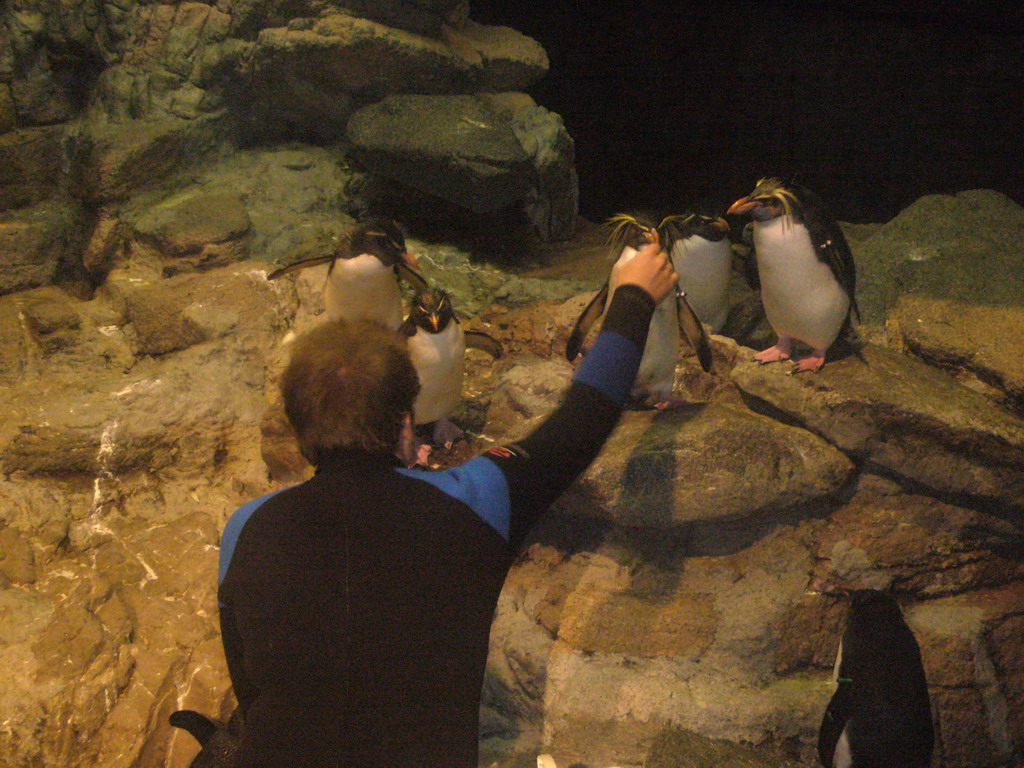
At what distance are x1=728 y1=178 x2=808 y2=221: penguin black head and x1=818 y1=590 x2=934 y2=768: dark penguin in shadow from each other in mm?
1593

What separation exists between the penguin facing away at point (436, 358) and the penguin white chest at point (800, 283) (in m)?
1.41

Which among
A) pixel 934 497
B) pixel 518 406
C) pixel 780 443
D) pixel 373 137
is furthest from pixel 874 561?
pixel 373 137

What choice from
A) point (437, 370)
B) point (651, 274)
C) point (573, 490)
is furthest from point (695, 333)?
point (651, 274)

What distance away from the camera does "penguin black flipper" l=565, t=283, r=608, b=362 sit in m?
3.02

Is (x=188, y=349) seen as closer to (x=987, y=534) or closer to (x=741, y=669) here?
(x=741, y=669)

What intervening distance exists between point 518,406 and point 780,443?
115 cm

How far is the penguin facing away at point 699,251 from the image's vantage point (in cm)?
367

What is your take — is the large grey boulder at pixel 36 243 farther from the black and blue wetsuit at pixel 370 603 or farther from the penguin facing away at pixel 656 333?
the black and blue wetsuit at pixel 370 603

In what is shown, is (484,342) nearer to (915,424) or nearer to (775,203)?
(775,203)

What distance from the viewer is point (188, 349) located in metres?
3.73

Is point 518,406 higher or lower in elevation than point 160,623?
higher

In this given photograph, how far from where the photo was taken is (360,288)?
3.70 meters

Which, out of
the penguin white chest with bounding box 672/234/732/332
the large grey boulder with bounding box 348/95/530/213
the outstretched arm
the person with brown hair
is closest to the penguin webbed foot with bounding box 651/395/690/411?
the penguin white chest with bounding box 672/234/732/332

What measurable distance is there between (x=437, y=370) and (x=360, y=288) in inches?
32.8
